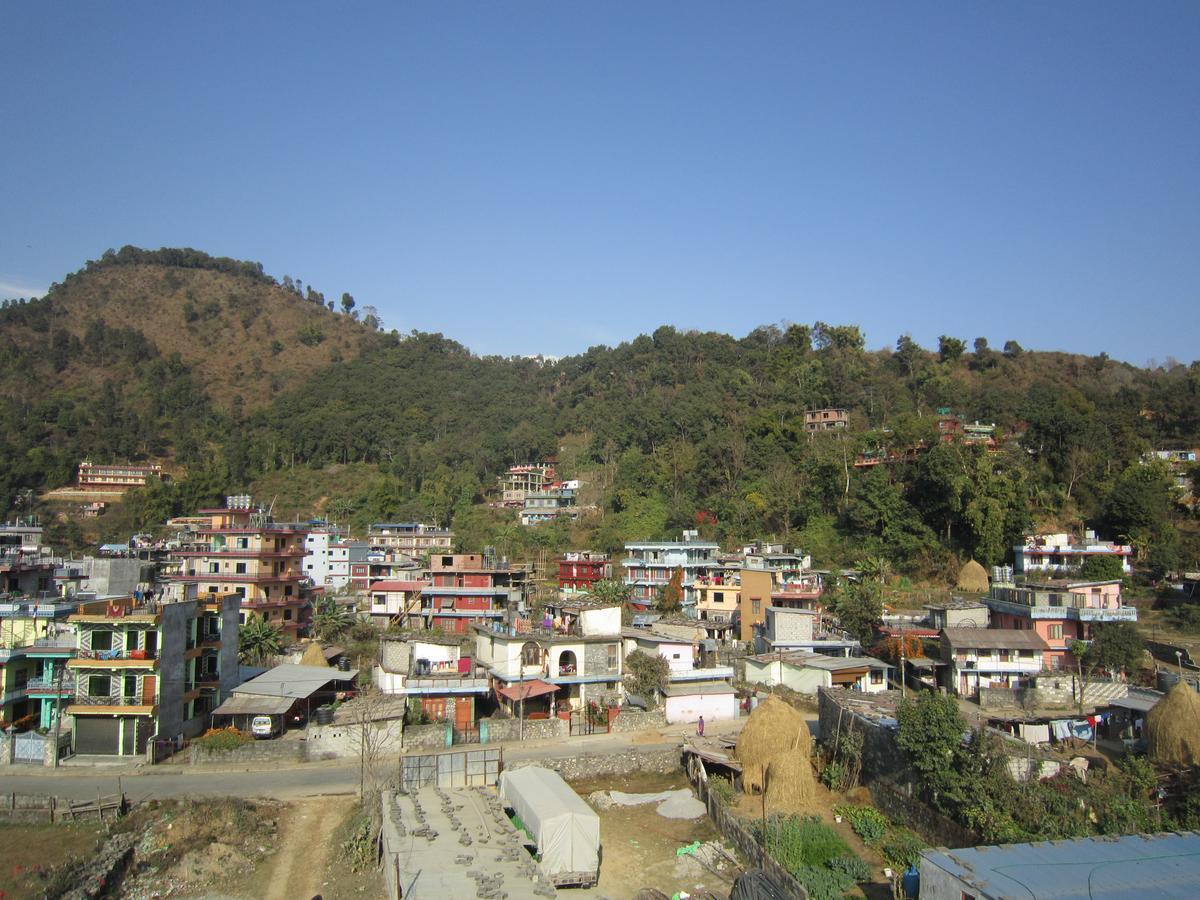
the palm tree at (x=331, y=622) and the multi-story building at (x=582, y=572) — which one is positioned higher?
the multi-story building at (x=582, y=572)

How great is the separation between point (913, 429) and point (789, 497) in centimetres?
791

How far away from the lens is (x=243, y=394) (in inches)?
3816

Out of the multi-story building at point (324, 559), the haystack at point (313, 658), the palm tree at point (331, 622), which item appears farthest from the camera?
the multi-story building at point (324, 559)

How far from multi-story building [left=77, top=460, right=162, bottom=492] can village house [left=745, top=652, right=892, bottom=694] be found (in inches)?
2426

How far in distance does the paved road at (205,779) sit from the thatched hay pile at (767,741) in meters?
2.94

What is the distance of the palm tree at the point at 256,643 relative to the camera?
29.8 metres

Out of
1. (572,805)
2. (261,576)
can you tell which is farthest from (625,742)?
(261,576)

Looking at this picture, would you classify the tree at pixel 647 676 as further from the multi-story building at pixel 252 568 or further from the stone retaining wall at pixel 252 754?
the multi-story building at pixel 252 568

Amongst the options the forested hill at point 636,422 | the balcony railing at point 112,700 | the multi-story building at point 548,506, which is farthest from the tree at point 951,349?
the balcony railing at point 112,700

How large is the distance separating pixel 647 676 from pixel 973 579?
799 inches

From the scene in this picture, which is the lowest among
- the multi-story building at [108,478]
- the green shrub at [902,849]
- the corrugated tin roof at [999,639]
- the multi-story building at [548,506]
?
the green shrub at [902,849]

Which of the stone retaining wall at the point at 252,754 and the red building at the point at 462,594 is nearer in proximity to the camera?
the stone retaining wall at the point at 252,754

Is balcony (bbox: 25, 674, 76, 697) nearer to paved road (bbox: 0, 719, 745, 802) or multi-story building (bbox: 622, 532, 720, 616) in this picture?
paved road (bbox: 0, 719, 745, 802)

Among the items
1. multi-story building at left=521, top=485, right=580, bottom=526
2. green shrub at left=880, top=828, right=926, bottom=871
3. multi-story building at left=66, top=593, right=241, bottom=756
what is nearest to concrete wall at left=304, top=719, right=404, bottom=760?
multi-story building at left=66, top=593, right=241, bottom=756
